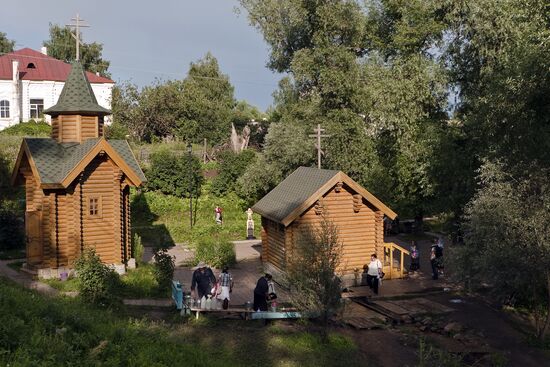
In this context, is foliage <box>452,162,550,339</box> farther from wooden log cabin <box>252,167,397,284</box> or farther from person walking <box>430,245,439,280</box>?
person walking <box>430,245,439,280</box>

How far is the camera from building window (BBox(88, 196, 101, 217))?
21591 millimetres

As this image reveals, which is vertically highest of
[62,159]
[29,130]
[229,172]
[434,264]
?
[29,130]

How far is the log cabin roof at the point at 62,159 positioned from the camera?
804 inches

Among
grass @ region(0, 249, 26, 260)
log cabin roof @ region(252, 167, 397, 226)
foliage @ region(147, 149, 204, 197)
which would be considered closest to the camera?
log cabin roof @ region(252, 167, 397, 226)

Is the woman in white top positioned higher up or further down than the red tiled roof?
further down

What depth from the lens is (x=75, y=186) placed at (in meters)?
21.1

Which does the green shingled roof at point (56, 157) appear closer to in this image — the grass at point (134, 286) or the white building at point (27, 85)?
the grass at point (134, 286)

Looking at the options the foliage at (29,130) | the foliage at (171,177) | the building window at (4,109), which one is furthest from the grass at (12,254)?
the building window at (4,109)

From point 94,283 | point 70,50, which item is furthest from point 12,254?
point 70,50

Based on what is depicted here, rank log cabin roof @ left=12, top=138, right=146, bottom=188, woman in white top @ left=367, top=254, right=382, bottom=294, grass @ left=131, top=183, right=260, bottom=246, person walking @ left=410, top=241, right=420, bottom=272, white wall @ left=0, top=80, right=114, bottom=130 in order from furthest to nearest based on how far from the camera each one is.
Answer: white wall @ left=0, top=80, right=114, bottom=130 < grass @ left=131, top=183, right=260, bottom=246 < person walking @ left=410, top=241, right=420, bottom=272 < woman in white top @ left=367, top=254, right=382, bottom=294 < log cabin roof @ left=12, top=138, right=146, bottom=188

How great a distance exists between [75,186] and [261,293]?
8854 millimetres

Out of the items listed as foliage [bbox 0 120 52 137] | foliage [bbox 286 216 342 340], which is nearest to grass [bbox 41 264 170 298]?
foliage [bbox 286 216 342 340]

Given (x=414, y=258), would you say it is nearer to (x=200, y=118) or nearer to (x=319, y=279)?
(x=319, y=279)

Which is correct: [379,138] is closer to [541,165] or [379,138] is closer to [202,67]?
[541,165]
